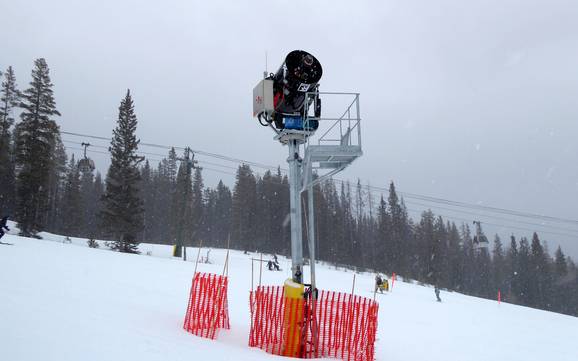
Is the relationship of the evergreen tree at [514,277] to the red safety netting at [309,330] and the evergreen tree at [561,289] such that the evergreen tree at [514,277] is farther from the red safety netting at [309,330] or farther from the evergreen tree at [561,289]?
the red safety netting at [309,330]

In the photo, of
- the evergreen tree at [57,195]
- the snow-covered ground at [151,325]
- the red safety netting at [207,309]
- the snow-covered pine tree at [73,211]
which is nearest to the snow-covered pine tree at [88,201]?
the evergreen tree at [57,195]

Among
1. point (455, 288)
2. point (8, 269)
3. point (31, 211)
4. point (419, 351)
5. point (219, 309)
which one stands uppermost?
point (31, 211)

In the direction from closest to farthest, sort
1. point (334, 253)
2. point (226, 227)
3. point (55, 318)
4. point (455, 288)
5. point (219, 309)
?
point (55, 318) → point (219, 309) → point (334, 253) → point (455, 288) → point (226, 227)

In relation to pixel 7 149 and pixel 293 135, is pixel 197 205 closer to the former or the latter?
pixel 7 149

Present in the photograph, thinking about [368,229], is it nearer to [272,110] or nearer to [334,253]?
[334,253]

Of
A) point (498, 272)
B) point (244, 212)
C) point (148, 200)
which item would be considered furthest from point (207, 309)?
point (498, 272)

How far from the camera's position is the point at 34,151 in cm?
3459

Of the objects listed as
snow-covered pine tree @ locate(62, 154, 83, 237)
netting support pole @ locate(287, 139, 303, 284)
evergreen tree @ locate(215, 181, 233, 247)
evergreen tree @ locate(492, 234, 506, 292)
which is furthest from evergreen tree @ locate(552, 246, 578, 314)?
netting support pole @ locate(287, 139, 303, 284)

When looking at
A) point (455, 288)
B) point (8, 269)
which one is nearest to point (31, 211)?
point (8, 269)

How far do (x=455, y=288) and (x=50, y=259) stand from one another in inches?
3075

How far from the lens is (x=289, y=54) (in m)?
9.56

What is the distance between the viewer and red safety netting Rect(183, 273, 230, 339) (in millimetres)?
8844

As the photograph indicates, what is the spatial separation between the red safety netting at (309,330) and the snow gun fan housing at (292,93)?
411cm

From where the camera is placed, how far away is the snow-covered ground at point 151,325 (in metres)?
5.32
